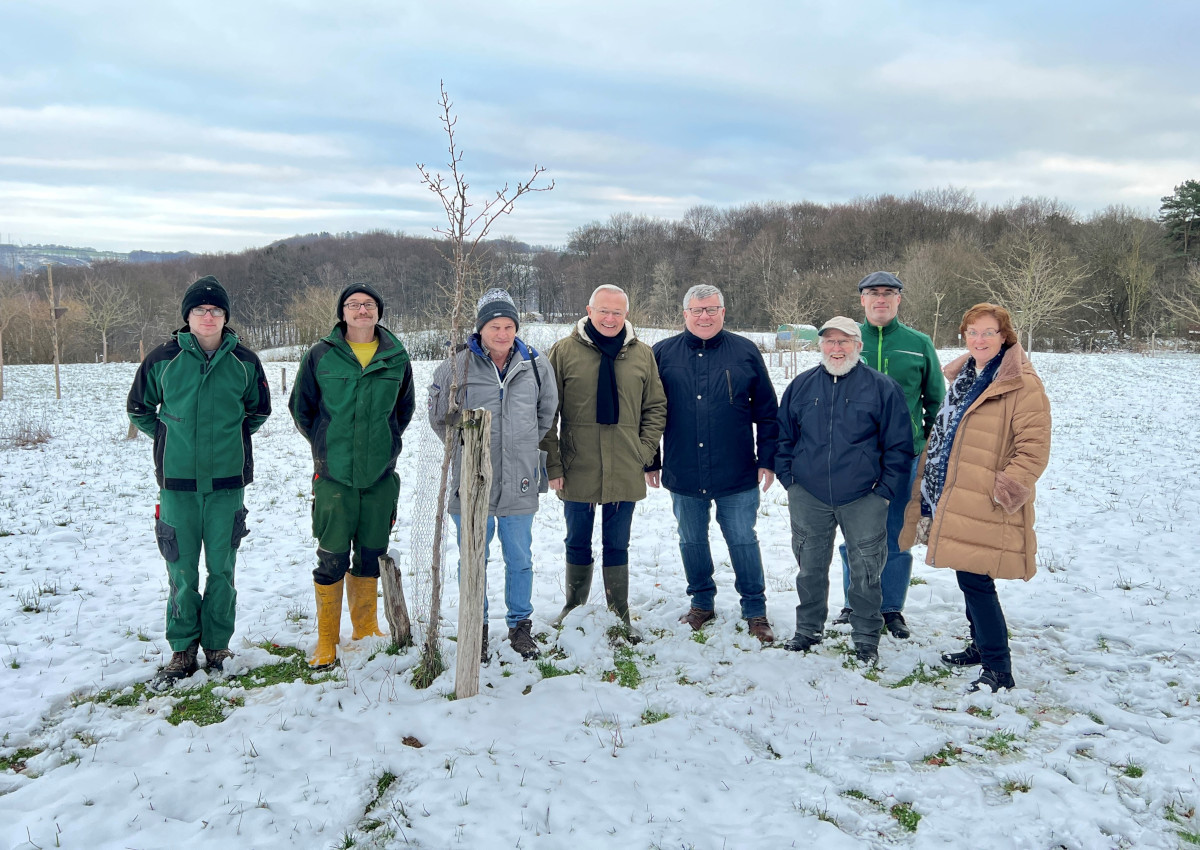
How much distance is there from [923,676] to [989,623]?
51 centimetres

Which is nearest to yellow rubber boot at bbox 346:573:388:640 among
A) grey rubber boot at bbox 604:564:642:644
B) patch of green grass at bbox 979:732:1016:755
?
grey rubber boot at bbox 604:564:642:644

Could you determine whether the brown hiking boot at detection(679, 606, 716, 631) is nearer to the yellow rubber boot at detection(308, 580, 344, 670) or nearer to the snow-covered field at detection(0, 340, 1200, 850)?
the snow-covered field at detection(0, 340, 1200, 850)

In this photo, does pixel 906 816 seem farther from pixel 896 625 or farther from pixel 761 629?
pixel 896 625

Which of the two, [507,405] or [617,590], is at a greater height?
[507,405]

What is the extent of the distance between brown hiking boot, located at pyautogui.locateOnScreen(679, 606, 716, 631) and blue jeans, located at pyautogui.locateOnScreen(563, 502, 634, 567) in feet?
2.10

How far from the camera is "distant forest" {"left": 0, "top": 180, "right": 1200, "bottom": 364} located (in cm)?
3403

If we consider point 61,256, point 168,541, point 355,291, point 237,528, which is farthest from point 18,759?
point 61,256

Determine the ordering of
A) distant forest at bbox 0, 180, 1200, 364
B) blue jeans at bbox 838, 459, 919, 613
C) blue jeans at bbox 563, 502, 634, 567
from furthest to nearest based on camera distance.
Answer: distant forest at bbox 0, 180, 1200, 364 < blue jeans at bbox 563, 502, 634, 567 < blue jeans at bbox 838, 459, 919, 613

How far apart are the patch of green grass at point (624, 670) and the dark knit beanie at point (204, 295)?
127 inches

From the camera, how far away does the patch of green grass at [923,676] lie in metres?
3.89

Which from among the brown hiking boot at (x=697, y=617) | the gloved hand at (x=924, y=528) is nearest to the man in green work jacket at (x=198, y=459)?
the brown hiking boot at (x=697, y=617)

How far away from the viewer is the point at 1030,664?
160 inches

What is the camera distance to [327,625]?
13.4ft

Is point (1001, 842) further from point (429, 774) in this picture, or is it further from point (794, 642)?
point (429, 774)
